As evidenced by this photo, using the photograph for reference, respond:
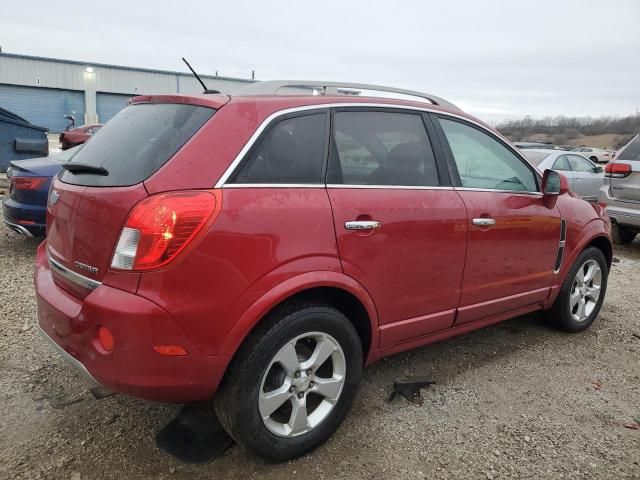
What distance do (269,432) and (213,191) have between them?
112 cm

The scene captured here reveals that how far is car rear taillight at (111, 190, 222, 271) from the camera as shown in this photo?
6.53ft

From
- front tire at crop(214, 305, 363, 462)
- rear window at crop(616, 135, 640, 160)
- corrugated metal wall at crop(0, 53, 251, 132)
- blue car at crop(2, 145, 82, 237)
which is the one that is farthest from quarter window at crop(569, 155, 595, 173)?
corrugated metal wall at crop(0, 53, 251, 132)

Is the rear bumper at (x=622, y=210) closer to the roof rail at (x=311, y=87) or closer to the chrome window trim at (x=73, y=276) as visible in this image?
the roof rail at (x=311, y=87)

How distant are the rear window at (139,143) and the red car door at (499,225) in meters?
1.60

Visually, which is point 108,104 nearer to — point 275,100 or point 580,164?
point 580,164

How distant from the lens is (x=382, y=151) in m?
2.82

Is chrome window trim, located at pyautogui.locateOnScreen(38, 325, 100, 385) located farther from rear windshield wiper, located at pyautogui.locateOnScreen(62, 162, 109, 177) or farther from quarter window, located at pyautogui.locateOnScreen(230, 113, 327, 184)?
quarter window, located at pyautogui.locateOnScreen(230, 113, 327, 184)

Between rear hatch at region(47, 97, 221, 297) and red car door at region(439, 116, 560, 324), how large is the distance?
166 cm

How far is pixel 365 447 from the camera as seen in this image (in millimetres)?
2578

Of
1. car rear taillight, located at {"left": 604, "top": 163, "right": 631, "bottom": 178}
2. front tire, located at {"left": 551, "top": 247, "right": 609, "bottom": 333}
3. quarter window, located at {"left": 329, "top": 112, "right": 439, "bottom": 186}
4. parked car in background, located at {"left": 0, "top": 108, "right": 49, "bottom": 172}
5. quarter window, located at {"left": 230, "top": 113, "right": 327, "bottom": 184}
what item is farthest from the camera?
parked car in background, located at {"left": 0, "top": 108, "right": 49, "bottom": 172}

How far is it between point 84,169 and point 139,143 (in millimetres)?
295

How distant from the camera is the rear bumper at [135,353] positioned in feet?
6.47

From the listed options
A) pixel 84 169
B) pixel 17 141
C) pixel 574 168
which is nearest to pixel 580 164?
pixel 574 168

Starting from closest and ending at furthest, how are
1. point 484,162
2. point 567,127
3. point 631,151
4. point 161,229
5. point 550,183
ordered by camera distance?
point 161,229 → point 484,162 → point 550,183 → point 631,151 → point 567,127
